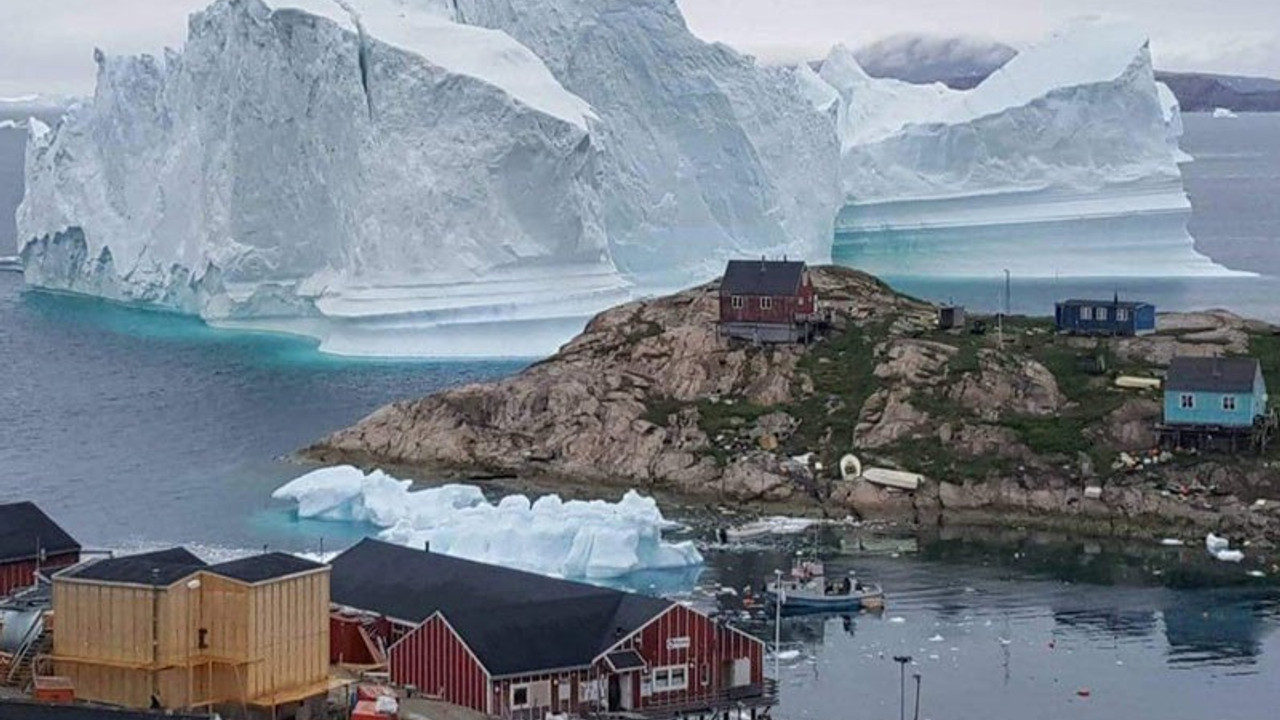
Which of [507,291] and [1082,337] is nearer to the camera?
[1082,337]

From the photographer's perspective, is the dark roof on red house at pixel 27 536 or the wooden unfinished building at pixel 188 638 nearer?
the wooden unfinished building at pixel 188 638

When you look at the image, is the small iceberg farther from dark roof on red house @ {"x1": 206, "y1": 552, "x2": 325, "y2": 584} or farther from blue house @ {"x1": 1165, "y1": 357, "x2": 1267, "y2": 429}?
dark roof on red house @ {"x1": 206, "y1": 552, "x2": 325, "y2": 584}

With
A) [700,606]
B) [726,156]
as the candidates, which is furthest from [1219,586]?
[726,156]

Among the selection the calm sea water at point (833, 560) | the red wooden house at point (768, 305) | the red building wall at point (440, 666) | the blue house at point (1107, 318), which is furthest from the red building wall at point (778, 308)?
the red building wall at point (440, 666)

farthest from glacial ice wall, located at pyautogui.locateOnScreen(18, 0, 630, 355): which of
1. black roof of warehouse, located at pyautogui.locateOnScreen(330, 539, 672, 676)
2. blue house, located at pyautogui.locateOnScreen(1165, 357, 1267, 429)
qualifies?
black roof of warehouse, located at pyautogui.locateOnScreen(330, 539, 672, 676)

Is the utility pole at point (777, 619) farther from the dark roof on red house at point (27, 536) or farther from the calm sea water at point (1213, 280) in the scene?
the calm sea water at point (1213, 280)

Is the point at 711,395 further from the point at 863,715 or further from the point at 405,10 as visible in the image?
the point at 405,10

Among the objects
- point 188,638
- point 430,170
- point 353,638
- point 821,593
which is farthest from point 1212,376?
point 430,170
